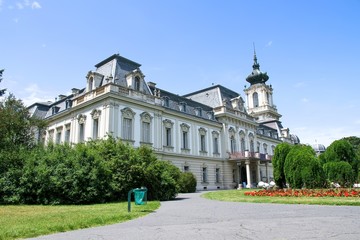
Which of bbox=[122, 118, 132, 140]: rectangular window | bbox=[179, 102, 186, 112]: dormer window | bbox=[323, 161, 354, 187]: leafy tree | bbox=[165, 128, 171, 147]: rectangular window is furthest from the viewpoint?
bbox=[179, 102, 186, 112]: dormer window

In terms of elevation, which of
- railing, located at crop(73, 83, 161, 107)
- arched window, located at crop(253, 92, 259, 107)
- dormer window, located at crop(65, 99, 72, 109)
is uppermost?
arched window, located at crop(253, 92, 259, 107)

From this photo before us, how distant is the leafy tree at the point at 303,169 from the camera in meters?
19.7

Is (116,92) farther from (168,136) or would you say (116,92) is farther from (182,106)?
(182,106)

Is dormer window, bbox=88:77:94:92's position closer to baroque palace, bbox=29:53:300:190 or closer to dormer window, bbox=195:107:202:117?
baroque palace, bbox=29:53:300:190

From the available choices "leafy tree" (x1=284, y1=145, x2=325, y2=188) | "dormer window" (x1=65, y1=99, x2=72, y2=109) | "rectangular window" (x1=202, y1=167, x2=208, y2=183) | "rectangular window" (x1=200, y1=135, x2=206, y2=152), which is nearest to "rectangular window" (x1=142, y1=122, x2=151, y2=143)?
"rectangular window" (x1=200, y1=135, x2=206, y2=152)

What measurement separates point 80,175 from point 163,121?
58.2ft

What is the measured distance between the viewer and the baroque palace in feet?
92.2

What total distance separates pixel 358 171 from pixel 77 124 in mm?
26040

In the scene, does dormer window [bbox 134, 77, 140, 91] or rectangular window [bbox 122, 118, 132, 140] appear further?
dormer window [bbox 134, 77, 140, 91]

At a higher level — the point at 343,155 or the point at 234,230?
the point at 343,155

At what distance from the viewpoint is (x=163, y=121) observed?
106ft

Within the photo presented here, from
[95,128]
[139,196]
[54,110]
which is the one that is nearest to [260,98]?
[54,110]

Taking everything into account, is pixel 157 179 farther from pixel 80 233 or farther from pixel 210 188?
pixel 210 188

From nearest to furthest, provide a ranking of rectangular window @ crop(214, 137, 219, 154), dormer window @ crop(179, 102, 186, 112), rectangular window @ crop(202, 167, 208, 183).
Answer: dormer window @ crop(179, 102, 186, 112) → rectangular window @ crop(202, 167, 208, 183) → rectangular window @ crop(214, 137, 219, 154)
